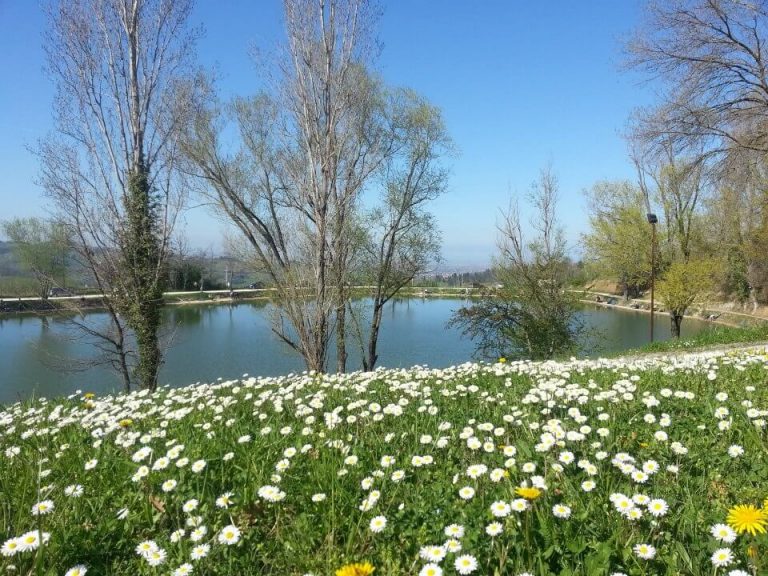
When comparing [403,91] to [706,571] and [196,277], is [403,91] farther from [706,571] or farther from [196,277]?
[196,277]

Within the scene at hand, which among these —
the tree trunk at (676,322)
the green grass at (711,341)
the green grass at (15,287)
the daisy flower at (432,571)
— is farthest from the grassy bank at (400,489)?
the green grass at (15,287)

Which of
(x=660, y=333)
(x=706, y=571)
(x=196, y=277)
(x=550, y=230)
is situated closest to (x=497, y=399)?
(x=706, y=571)

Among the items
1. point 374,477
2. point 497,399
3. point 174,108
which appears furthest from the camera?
point 174,108

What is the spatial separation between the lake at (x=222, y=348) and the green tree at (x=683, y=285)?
8.59ft

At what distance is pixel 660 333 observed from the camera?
2833 centimetres

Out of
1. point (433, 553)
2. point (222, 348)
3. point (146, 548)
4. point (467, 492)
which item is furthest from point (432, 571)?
point (222, 348)

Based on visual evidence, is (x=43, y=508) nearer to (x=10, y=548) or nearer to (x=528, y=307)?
(x=10, y=548)

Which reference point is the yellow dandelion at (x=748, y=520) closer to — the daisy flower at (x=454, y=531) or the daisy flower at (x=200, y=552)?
the daisy flower at (x=454, y=531)

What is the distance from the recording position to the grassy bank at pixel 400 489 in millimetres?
1768

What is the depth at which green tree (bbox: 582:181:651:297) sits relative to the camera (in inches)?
1016

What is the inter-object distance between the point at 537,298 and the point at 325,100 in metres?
10.3

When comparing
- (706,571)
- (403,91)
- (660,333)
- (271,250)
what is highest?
(403,91)

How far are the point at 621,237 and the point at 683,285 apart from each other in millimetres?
5819

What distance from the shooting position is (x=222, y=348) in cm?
2458
